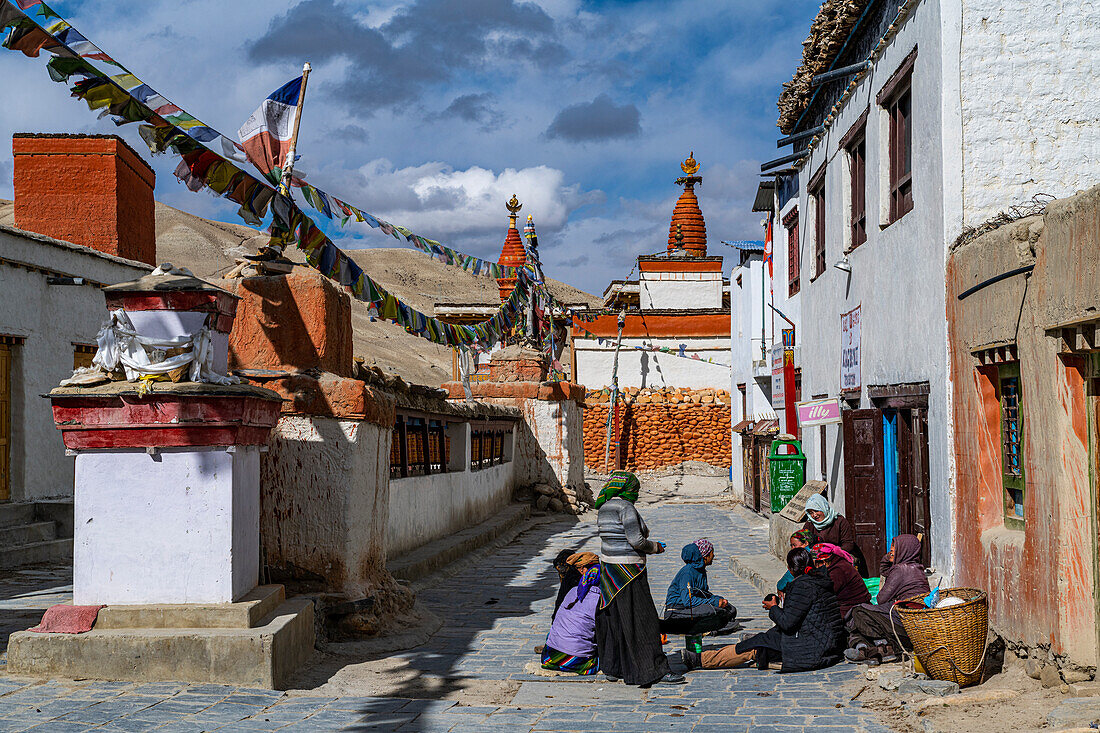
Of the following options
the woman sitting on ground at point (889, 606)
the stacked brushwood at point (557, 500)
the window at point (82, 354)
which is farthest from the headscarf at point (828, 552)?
the stacked brushwood at point (557, 500)

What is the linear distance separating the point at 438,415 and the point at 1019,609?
28.6 feet

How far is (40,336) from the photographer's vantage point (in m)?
14.0

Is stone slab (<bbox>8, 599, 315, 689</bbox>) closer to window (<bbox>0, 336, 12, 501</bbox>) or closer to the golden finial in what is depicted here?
window (<bbox>0, 336, 12, 501</bbox>)

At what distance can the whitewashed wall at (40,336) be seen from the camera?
1353 cm

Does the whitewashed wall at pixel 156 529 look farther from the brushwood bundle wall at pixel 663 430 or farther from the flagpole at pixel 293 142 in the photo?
the brushwood bundle wall at pixel 663 430

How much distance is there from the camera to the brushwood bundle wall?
30.8 metres

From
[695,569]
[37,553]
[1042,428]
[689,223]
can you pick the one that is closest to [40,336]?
[37,553]

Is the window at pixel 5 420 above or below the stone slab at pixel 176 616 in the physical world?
above

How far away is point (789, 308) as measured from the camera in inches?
676

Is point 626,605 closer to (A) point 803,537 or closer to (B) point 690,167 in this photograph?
(A) point 803,537

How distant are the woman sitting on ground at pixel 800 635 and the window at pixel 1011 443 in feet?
4.54

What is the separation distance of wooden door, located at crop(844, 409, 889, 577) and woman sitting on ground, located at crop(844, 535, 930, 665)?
273 cm

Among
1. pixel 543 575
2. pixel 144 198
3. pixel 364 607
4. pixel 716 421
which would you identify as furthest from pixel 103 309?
pixel 716 421

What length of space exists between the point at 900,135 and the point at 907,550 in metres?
4.31
